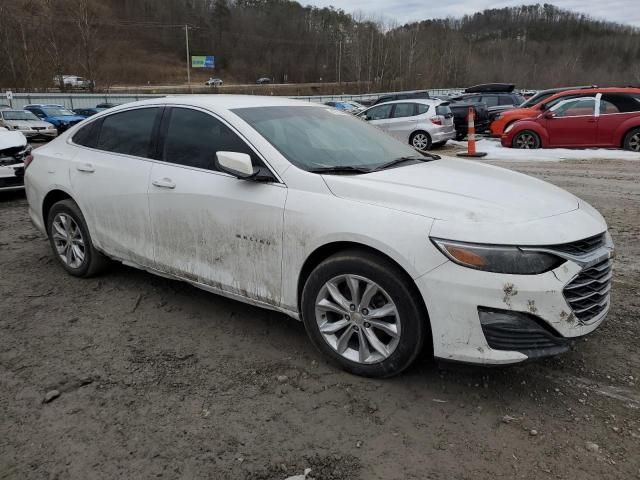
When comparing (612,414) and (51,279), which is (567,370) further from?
(51,279)

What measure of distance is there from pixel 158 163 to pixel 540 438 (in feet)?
9.80

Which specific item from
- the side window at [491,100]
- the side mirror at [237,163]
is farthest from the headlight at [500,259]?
the side window at [491,100]

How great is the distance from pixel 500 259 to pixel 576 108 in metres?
12.0

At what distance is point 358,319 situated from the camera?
2.90 m

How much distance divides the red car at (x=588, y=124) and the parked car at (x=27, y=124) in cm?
1853

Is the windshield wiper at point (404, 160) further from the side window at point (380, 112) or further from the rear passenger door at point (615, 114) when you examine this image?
the side window at point (380, 112)

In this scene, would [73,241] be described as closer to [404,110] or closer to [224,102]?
[224,102]

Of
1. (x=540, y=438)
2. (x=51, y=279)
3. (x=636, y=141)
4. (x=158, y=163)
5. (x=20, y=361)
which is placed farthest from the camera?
(x=636, y=141)

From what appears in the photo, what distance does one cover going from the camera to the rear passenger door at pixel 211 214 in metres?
3.16

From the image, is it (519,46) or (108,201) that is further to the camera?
(519,46)

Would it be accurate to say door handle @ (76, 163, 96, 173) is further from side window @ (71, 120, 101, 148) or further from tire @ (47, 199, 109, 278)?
tire @ (47, 199, 109, 278)

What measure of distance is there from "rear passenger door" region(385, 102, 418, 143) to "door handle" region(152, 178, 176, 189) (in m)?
11.9

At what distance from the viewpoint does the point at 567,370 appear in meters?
3.01

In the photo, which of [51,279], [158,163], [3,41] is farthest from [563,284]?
[3,41]
